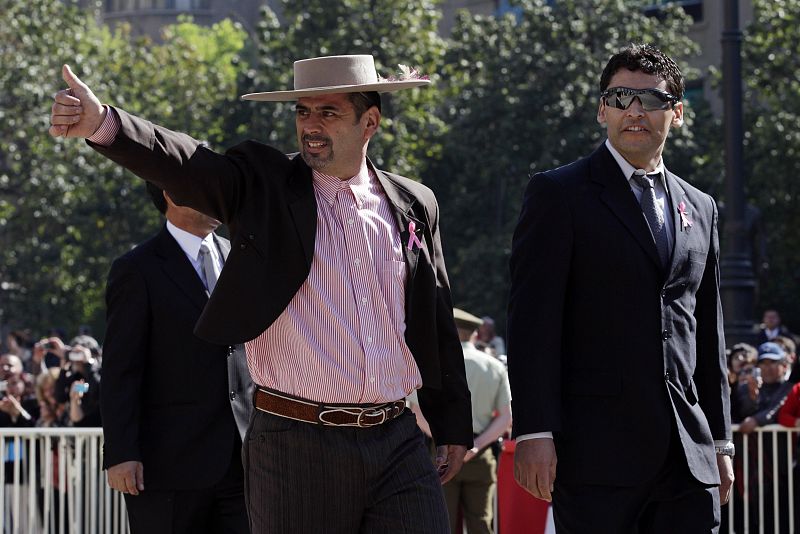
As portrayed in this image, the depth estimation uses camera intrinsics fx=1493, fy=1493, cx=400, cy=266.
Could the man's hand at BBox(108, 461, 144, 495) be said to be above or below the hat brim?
below

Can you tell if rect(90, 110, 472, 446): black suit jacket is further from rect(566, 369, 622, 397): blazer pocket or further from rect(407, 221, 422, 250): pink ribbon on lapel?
rect(566, 369, 622, 397): blazer pocket

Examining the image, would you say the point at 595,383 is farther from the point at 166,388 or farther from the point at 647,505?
the point at 166,388

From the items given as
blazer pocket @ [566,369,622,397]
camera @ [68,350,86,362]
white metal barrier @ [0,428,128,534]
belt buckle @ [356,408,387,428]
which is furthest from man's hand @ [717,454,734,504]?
camera @ [68,350,86,362]

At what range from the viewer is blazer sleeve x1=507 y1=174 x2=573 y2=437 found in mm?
4934

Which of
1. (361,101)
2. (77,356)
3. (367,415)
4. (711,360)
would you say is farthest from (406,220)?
(77,356)

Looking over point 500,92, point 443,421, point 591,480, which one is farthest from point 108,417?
point 500,92

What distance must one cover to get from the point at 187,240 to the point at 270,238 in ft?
6.45

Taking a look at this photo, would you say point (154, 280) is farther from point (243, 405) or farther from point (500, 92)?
point (500, 92)

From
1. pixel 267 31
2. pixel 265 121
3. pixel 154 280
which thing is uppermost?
pixel 267 31

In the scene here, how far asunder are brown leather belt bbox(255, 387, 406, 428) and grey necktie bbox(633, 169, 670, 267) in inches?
45.4

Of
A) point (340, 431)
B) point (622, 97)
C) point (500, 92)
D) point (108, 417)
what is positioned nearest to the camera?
point (340, 431)

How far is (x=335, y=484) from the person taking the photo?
4.73 meters

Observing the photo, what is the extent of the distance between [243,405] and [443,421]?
1.32 meters

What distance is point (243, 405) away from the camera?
6352mm
